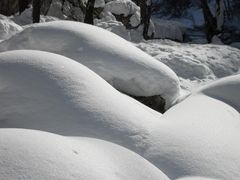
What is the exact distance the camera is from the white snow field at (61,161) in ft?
5.06

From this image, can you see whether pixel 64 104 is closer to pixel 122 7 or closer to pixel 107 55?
pixel 107 55

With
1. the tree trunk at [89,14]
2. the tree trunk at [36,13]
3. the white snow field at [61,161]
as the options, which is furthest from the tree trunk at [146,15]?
the white snow field at [61,161]

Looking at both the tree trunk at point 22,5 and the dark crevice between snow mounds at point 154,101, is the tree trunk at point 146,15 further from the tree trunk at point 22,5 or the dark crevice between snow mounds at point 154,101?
the dark crevice between snow mounds at point 154,101

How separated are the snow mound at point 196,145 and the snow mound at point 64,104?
Answer: 0.10 metres

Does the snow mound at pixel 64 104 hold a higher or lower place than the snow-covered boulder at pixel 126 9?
higher

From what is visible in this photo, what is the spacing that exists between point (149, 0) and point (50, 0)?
94.6 inches

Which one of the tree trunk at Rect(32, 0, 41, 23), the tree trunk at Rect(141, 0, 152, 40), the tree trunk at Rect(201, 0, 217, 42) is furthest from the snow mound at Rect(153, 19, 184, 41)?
the tree trunk at Rect(32, 0, 41, 23)

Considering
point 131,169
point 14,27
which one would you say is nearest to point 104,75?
point 131,169

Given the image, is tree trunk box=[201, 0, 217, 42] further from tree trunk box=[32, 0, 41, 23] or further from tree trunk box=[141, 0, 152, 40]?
tree trunk box=[32, 0, 41, 23]

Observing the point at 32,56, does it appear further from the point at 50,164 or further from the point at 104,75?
the point at 50,164

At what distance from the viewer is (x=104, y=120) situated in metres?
2.28

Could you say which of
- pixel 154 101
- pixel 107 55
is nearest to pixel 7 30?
pixel 107 55

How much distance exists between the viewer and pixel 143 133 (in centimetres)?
231

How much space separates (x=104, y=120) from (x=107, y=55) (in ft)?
4.34
